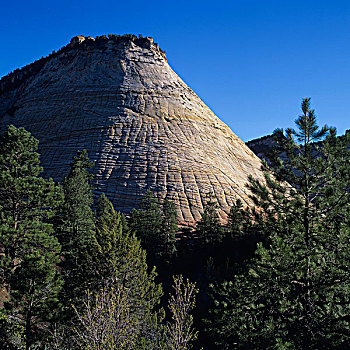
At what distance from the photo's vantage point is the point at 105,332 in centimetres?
830

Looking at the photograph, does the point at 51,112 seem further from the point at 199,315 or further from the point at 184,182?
→ the point at 199,315

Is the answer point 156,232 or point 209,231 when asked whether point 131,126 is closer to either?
point 156,232

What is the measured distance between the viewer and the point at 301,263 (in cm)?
Result: 930

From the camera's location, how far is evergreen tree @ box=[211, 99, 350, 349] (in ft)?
28.2

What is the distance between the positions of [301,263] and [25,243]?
11635 mm

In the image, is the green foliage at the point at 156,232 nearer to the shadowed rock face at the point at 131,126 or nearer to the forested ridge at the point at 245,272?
the shadowed rock face at the point at 131,126

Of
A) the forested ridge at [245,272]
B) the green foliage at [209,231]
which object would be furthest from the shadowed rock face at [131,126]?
the forested ridge at [245,272]

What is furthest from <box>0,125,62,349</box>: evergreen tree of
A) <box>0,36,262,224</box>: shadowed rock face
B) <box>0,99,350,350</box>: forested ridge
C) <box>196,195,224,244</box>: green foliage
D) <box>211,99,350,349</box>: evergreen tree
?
<box>0,36,262,224</box>: shadowed rock face

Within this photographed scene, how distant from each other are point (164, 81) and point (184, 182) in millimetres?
24215

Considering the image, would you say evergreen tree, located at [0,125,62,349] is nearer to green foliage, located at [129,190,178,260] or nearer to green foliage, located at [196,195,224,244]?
green foliage, located at [129,190,178,260]

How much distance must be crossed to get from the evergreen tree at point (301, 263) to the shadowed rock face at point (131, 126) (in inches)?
978

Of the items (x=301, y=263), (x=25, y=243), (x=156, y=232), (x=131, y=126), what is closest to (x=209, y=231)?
(x=156, y=232)

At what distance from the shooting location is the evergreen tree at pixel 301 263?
8.61 meters

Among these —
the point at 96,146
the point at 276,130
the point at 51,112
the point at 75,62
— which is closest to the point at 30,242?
the point at 276,130
